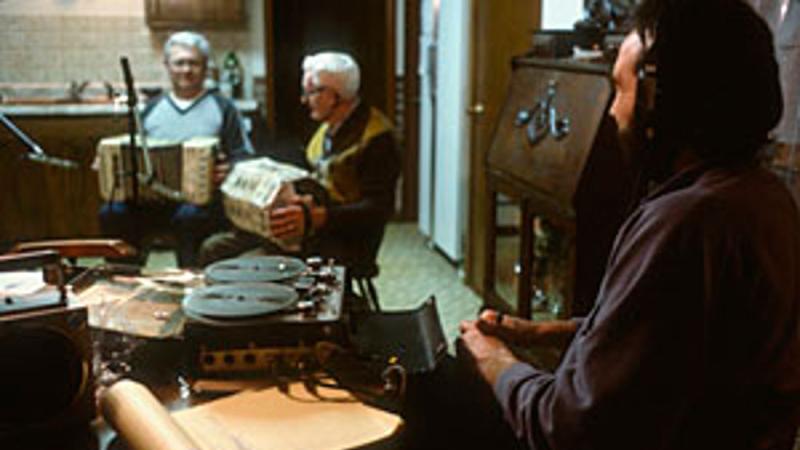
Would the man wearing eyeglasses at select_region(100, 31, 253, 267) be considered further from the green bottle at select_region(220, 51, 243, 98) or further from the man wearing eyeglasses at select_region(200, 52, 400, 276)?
the green bottle at select_region(220, 51, 243, 98)

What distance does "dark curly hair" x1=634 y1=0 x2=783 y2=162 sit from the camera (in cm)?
110

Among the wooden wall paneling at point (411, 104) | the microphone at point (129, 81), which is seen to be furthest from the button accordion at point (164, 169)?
the wooden wall paneling at point (411, 104)

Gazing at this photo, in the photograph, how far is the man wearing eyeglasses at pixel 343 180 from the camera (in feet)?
9.61

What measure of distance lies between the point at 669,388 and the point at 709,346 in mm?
79

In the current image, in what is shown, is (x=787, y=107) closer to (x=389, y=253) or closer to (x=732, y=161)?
(x=732, y=161)

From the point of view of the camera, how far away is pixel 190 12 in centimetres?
536

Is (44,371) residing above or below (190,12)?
below

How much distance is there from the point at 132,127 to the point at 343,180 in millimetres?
844

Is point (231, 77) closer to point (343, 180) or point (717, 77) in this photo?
point (343, 180)

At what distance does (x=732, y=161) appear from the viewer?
114cm

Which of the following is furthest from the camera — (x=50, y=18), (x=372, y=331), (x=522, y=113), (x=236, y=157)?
(x=50, y=18)

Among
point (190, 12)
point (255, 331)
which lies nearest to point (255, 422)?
point (255, 331)

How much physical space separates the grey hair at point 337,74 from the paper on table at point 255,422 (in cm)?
190

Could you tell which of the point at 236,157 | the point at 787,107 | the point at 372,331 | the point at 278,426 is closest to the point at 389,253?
the point at 236,157
